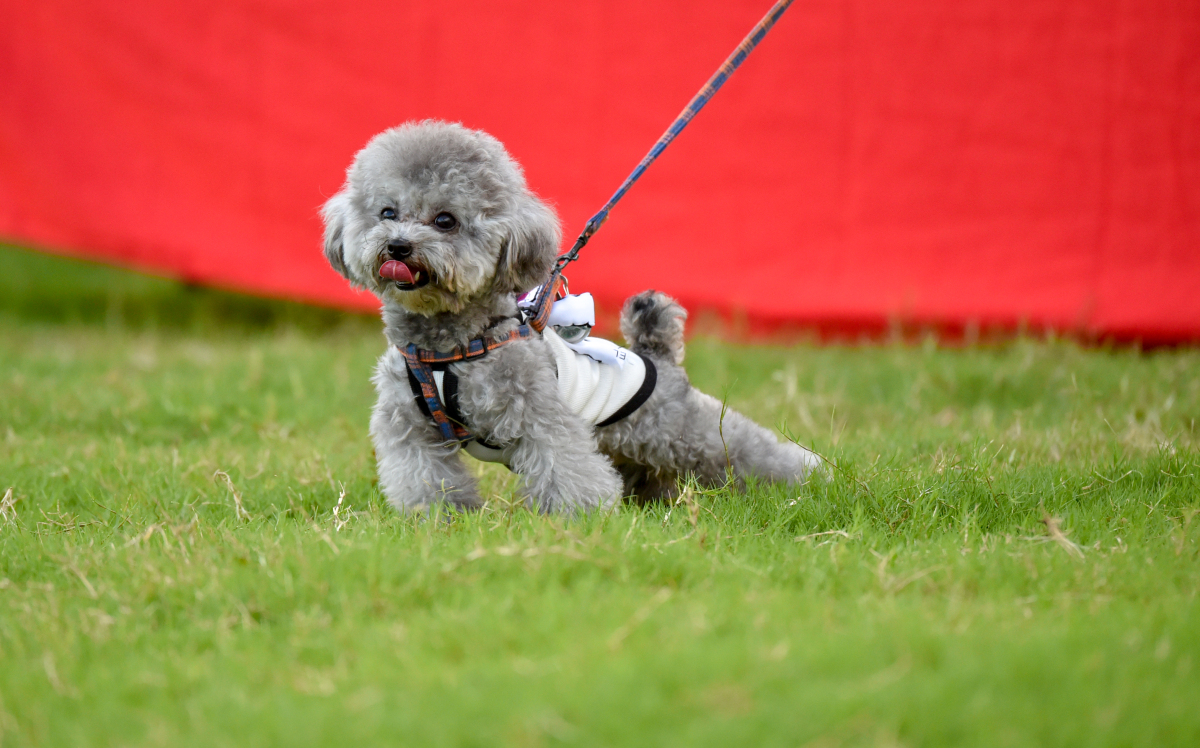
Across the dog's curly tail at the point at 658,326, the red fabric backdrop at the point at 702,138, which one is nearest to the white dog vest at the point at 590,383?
the dog's curly tail at the point at 658,326

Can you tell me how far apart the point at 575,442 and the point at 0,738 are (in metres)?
1.81

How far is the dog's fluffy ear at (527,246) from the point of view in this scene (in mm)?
3301

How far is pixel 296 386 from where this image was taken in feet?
18.9

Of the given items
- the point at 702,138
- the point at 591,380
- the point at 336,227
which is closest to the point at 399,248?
the point at 336,227

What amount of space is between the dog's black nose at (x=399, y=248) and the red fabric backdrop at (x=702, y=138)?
12.8 ft

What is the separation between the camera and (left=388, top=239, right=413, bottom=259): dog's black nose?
10.3 ft

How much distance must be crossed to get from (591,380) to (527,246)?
0.52m

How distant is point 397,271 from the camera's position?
313 centimetres

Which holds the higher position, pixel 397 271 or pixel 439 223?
pixel 439 223

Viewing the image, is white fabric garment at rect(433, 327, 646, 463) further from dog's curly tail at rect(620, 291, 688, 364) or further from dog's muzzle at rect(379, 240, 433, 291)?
dog's muzzle at rect(379, 240, 433, 291)

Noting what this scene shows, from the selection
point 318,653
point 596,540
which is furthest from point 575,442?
point 318,653

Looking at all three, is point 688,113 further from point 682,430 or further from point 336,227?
point 336,227

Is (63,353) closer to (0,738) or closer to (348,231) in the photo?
(348,231)

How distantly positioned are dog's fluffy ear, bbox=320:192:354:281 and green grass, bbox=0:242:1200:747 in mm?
860
